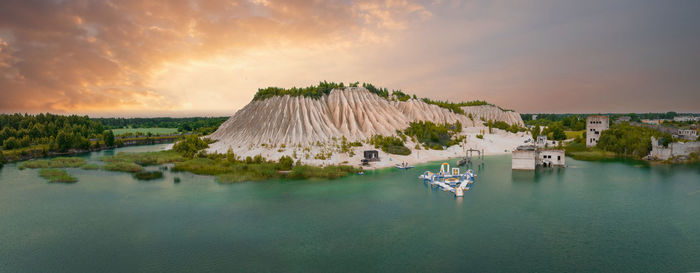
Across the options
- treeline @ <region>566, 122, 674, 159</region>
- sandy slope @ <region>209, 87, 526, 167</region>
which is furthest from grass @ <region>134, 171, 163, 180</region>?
treeline @ <region>566, 122, 674, 159</region>

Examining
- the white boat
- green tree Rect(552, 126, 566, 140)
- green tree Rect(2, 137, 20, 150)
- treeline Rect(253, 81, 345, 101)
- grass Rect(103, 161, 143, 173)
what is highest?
treeline Rect(253, 81, 345, 101)

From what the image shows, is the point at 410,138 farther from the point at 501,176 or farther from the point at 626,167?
the point at 626,167

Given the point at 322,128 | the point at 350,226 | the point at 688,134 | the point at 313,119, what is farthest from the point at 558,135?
the point at 350,226

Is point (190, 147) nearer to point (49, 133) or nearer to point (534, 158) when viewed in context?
point (49, 133)

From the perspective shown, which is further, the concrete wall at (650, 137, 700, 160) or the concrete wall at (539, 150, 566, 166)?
the concrete wall at (650, 137, 700, 160)

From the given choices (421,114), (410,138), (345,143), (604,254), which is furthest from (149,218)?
(421,114)

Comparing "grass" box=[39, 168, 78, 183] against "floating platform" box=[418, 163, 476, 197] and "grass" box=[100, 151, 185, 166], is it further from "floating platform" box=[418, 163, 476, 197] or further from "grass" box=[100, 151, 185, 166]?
"floating platform" box=[418, 163, 476, 197]
